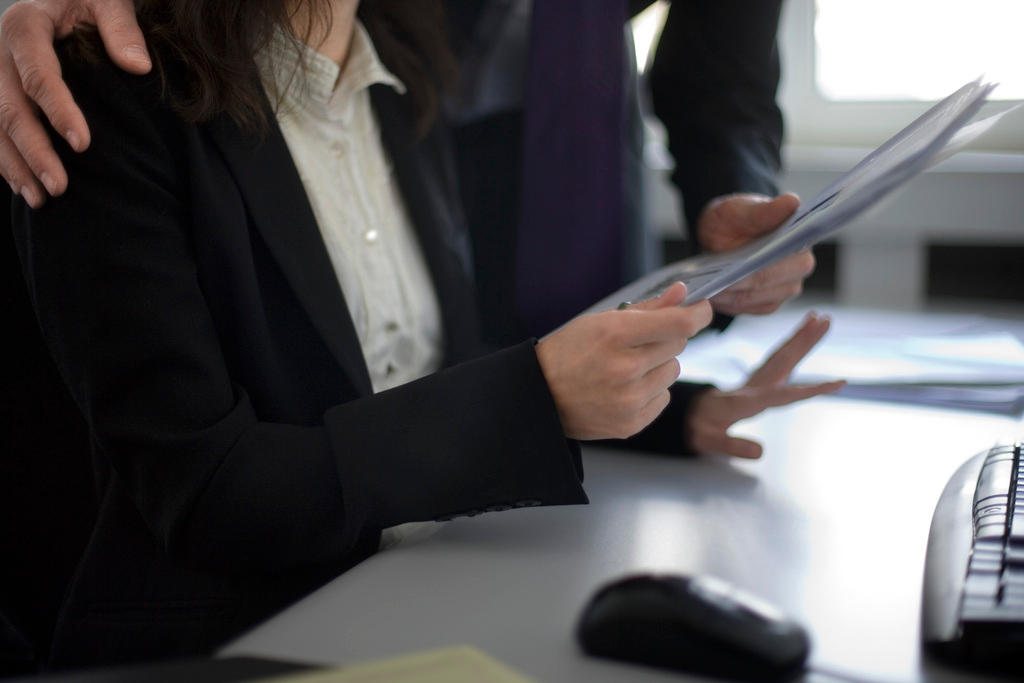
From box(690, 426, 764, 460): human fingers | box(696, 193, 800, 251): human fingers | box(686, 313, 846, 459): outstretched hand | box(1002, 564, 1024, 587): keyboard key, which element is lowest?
box(690, 426, 764, 460): human fingers

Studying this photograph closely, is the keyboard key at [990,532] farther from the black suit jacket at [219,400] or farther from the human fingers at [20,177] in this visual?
the human fingers at [20,177]

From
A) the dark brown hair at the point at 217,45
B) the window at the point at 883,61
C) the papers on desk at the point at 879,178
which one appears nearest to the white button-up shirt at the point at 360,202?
the dark brown hair at the point at 217,45

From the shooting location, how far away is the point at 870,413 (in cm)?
101

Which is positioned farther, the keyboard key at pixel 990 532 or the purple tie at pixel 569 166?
the purple tie at pixel 569 166

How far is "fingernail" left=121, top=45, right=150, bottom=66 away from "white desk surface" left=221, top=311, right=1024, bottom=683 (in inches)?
16.4

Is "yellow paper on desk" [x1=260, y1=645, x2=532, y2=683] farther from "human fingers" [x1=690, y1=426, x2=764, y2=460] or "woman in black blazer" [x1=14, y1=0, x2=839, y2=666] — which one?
"human fingers" [x1=690, y1=426, x2=764, y2=460]

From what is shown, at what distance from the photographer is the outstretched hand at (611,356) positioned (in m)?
0.64

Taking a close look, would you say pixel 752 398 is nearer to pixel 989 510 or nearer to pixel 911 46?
pixel 989 510

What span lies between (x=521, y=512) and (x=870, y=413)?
465 millimetres

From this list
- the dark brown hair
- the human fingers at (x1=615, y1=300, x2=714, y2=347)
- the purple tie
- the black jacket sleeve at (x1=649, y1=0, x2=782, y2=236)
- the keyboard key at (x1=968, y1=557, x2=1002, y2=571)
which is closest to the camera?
the keyboard key at (x1=968, y1=557, x2=1002, y2=571)

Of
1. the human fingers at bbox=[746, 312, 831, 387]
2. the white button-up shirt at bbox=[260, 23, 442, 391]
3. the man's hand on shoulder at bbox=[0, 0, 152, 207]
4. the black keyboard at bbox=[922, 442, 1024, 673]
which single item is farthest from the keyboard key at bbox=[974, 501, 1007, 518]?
the man's hand on shoulder at bbox=[0, 0, 152, 207]

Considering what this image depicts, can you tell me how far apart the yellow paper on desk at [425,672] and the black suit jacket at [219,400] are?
0.22m

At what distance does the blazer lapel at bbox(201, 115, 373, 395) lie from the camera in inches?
31.7

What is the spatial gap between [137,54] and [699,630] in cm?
59
